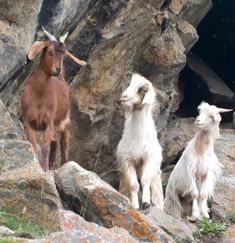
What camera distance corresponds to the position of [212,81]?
16.8 metres

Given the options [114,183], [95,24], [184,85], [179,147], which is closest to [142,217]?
[95,24]

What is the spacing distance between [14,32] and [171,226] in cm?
303

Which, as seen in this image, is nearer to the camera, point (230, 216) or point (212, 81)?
point (230, 216)

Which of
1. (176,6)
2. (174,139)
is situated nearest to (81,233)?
(176,6)

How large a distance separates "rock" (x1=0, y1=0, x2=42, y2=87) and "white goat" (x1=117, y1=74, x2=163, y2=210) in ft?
4.43

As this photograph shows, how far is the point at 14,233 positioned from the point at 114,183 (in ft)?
21.2

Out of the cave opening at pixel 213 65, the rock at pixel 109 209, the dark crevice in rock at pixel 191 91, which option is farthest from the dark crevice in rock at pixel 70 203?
the dark crevice in rock at pixel 191 91

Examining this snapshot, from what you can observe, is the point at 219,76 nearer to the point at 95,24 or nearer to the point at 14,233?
the point at 95,24

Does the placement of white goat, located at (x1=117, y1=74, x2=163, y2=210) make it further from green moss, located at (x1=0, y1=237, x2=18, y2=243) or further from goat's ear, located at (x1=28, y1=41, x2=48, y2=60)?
green moss, located at (x1=0, y1=237, x2=18, y2=243)

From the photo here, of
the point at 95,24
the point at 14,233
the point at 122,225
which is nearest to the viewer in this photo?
the point at 14,233

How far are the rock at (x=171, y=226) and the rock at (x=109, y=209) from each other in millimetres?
876

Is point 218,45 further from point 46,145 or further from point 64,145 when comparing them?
point 46,145

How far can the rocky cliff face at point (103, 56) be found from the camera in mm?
11062

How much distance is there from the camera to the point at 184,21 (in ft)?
48.1
